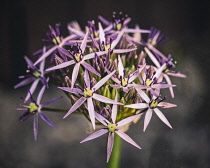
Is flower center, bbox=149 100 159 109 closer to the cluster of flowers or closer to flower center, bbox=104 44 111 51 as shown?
the cluster of flowers

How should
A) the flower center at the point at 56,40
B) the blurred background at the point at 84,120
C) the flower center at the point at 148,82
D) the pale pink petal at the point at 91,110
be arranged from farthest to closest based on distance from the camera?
the blurred background at the point at 84,120 → the flower center at the point at 56,40 → the flower center at the point at 148,82 → the pale pink petal at the point at 91,110

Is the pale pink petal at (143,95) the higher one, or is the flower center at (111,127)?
the pale pink petal at (143,95)

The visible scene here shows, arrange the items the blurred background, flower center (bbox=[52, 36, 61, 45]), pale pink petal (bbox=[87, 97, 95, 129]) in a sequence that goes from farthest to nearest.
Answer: the blurred background
flower center (bbox=[52, 36, 61, 45])
pale pink petal (bbox=[87, 97, 95, 129])

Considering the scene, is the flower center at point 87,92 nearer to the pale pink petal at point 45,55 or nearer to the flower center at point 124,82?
the flower center at point 124,82

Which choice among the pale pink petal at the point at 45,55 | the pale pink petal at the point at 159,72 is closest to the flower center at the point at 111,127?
the pale pink petal at the point at 159,72

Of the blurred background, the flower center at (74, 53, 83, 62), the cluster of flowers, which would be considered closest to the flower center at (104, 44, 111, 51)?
the cluster of flowers

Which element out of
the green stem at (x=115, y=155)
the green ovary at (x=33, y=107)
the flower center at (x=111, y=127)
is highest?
the green ovary at (x=33, y=107)

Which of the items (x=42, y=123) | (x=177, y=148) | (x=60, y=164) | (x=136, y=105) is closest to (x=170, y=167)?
(x=177, y=148)

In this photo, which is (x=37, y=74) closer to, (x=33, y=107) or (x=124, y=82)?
(x=33, y=107)

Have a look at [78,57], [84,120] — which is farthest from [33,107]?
[84,120]
